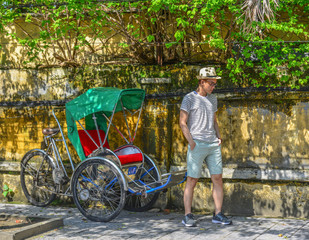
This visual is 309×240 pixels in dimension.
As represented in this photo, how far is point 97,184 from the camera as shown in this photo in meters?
8.52

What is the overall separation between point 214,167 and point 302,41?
2.32 m

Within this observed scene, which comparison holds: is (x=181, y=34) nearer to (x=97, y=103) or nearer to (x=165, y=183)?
(x=97, y=103)

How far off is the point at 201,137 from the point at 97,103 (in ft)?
5.38

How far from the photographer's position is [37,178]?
9.76 m

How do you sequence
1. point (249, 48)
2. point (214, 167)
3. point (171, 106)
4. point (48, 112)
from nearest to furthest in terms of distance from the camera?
point (214, 167)
point (249, 48)
point (171, 106)
point (48, 112)

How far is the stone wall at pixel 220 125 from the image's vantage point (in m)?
8.88

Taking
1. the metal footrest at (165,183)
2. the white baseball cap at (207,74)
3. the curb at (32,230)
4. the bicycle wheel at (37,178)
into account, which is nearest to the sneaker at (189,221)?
the metal footrest at (165,183)

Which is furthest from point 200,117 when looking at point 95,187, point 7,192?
point 7,192

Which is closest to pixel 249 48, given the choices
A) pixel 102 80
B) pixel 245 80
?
pixel 245 80

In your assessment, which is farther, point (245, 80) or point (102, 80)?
point (102, 80)

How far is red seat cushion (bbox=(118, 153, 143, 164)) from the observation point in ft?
28.0

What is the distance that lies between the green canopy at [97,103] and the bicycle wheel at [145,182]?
93 centimetres

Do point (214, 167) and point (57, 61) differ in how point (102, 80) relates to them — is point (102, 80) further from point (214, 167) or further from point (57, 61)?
point (214, 167)

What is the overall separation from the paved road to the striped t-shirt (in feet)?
4.30
